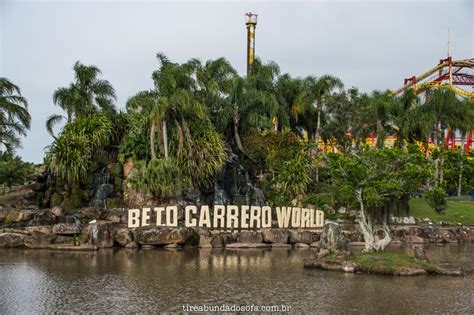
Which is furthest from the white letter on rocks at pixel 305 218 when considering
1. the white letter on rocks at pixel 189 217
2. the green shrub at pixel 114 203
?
the green shrub at pixel 114 203

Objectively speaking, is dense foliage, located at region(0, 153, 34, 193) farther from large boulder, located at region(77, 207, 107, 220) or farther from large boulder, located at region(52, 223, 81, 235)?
Answer: large boulder, located at region(52, 223, 81, 235)

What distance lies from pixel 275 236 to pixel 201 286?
14880 mm

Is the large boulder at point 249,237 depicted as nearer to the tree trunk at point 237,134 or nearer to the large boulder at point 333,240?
the large boulder at point 333,240

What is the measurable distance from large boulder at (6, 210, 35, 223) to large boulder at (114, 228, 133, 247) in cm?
613

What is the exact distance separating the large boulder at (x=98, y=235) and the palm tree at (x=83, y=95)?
57.7 ft

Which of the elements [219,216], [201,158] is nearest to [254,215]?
[219,216]

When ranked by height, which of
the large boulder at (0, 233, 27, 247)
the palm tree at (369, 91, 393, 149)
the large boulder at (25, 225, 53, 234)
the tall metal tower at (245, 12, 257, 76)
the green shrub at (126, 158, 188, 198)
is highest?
the tall metal tower at (245, 12, 257, 76)

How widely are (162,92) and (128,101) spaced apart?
258 inches

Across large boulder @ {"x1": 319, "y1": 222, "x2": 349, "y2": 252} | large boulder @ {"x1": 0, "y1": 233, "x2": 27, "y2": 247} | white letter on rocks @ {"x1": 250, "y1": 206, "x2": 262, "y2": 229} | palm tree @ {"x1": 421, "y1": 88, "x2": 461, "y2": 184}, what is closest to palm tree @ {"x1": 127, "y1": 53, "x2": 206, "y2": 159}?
white letter on rocks @ {"x1": 250, "y1": 206, "x2": 262, "y2": 229}

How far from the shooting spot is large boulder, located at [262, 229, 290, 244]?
32.7m

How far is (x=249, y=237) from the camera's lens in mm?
32312

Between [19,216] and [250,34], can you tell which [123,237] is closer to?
[19,216]

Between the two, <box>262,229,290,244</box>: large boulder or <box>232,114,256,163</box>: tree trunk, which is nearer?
<box>262,229,290,244</box>: large boulder

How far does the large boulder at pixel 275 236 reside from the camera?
32.7 meters
